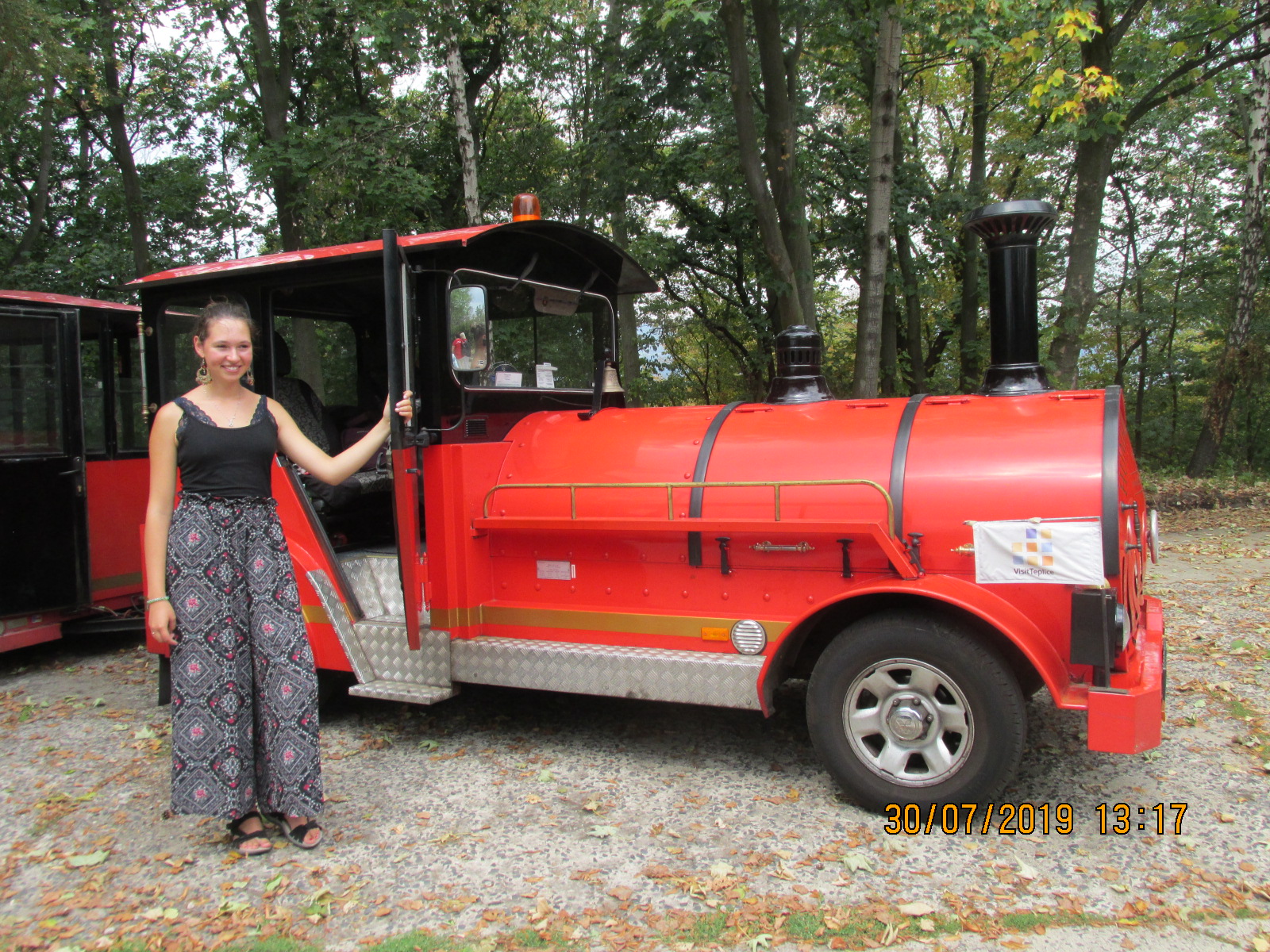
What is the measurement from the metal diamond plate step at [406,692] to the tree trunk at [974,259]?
12326mm

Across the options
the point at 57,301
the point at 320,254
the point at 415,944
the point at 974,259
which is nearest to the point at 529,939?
the point at 415,944

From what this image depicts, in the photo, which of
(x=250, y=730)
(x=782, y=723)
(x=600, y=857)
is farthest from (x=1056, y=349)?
(x=250, y=730)

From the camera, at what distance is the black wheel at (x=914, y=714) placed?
3.28 metres

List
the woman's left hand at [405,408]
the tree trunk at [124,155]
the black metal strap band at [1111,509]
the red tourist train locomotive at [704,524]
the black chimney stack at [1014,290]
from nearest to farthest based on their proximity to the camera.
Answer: the black metal strap band at [1111,509] < the red tourist train locomotive at [704,524] < the woman's left hand at [405,408] < the black chimney stack at [1014,290] < the tree trunk at [124,155]

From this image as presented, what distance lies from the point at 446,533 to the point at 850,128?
50.2ft

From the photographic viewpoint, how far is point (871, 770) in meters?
3.47

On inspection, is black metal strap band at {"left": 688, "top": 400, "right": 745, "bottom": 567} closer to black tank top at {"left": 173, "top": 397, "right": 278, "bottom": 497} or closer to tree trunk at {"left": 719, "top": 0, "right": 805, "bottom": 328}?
black tank top at {"left": 173, "top": 397, "right": 278, "bottom": 497}

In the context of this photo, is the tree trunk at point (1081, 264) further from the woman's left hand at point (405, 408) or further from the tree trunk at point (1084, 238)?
the woman's left hand at point (405, 408)

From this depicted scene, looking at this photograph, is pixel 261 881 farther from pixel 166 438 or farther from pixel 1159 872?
pixel 1159 872

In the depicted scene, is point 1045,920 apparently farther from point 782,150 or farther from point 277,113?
point 277,113

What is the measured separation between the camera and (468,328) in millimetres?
4285

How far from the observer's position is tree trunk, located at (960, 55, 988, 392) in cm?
1482

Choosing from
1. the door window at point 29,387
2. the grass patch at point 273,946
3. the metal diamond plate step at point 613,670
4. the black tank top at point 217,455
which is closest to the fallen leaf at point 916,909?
the metal diamond plate step at point 613,670
